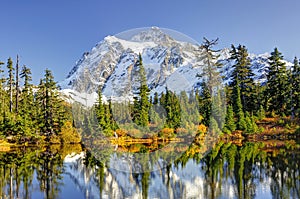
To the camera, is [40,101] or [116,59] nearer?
[116,59]

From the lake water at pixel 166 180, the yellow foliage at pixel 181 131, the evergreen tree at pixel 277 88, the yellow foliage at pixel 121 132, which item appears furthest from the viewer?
the evergreen tree at pixel 277 88

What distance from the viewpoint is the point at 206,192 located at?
7871 millimetres

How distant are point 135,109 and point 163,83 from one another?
0.54 meters

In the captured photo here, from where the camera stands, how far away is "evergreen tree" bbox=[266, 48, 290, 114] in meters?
30.2

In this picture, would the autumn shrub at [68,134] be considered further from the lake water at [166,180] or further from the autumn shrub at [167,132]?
the autumn shrub at [167,132]

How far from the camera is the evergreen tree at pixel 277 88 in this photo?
30.2 m

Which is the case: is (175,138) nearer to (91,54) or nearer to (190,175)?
(91,54)

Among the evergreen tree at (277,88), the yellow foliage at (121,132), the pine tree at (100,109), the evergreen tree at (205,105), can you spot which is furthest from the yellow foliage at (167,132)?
the evergreen tree at (277,88)

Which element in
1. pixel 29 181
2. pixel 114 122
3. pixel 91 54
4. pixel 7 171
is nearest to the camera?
pixel 114 122

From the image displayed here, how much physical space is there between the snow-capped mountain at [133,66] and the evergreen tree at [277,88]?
27490mm

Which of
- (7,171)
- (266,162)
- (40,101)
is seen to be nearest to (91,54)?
(7,171)

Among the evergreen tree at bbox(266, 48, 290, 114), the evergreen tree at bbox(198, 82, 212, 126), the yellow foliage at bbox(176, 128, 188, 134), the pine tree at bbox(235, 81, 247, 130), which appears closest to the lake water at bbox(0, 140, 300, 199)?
the yellow foliage at bbox(176, 128, 188, 134)

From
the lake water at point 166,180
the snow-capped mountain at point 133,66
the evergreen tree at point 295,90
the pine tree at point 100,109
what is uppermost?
the evergreen tree at point 295,90

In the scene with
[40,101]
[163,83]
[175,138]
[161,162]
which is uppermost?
[40,101]
